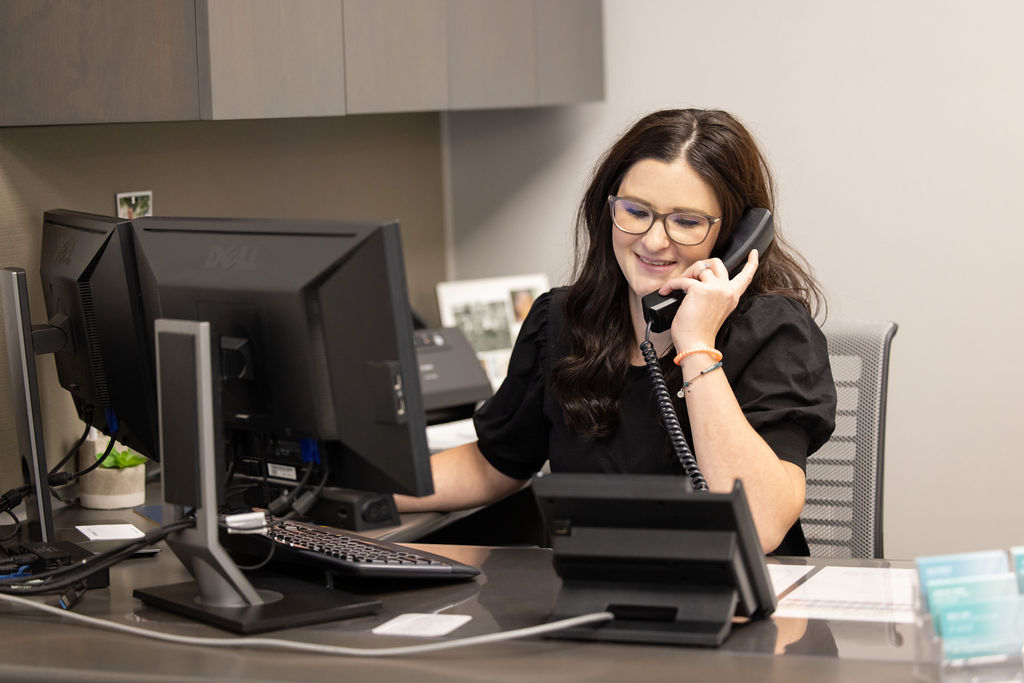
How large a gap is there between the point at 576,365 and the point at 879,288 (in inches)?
56.0

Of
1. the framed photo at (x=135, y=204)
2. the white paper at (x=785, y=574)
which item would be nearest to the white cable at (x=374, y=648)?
the white paper at (x=785, y=574)

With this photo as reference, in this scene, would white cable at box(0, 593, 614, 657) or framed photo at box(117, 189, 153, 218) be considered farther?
framed photo at box(117, 189, 153, 218)

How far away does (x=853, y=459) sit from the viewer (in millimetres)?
2098

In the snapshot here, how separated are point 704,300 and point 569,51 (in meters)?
1.53

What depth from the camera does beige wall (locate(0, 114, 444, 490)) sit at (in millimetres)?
2086

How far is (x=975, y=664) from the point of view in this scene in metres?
1.15

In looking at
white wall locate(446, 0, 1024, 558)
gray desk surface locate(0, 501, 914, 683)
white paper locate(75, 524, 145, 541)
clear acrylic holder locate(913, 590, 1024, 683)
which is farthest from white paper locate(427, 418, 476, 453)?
clear acrylic holder locate(913, 590, 1024, 683)

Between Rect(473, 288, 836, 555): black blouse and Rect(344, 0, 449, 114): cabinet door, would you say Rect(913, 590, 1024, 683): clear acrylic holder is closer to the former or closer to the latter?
Rect(473, 288, 836, 555): black blouse

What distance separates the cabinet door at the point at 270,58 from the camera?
200cm

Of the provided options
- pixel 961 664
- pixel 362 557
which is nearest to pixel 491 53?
pixel 362 557

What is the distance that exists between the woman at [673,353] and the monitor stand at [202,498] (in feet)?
1.57

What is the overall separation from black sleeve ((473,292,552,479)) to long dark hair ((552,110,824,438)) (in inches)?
2.2

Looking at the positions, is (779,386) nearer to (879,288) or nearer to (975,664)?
(975,664)

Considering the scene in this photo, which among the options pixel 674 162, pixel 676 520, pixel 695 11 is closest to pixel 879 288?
pixel 695 11
